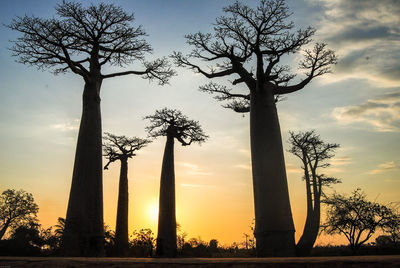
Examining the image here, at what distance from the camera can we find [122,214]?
1880 cm

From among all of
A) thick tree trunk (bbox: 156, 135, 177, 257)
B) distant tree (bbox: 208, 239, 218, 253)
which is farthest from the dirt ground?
distant tree (bbox: 208, 239, 218, 253)

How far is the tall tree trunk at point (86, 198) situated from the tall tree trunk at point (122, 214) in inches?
358

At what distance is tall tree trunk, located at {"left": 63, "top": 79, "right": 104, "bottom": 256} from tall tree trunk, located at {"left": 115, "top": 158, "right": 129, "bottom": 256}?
909 centimetres

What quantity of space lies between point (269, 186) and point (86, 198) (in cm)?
426

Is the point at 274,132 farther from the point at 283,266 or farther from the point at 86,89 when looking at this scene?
the point at 283,266

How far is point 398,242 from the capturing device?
50.5 ft

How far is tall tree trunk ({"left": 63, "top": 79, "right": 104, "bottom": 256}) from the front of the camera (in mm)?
8539

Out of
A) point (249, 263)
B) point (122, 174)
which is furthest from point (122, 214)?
point (249, 263)

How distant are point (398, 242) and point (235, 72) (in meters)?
11.0

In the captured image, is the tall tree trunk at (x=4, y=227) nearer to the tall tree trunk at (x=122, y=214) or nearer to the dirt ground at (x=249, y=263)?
the tall tree trunk at (x=122, y=214)

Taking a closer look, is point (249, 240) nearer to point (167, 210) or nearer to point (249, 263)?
point (167, 210)

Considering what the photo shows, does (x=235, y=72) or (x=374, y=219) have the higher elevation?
(x=235, y=72)

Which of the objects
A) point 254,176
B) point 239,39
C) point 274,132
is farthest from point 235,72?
point 254,176

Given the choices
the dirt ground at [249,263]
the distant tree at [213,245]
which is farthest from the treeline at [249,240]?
the dirt ground at [249,263]
